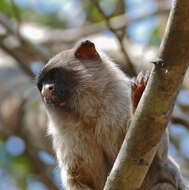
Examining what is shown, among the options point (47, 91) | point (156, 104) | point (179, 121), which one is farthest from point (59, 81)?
point (179, 121)

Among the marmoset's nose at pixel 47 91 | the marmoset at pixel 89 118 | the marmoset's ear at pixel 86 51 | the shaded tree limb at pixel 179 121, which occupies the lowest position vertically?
the shaded tree limb at pixel 179 121

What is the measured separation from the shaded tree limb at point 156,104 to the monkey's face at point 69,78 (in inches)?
49.0

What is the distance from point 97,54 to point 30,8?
20.5ft

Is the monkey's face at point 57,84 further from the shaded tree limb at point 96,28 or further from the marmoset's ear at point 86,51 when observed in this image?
the shaded tree limb at point 96,28

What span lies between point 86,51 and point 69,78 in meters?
0.34

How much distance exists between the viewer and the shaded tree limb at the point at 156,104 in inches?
109

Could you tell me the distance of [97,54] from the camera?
479cm

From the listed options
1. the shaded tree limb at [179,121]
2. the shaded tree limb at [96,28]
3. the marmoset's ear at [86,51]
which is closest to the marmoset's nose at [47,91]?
the marmoset's ear at [86,51]

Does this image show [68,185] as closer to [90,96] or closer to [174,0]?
[90,96]

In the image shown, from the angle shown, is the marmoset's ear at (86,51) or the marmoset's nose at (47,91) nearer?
the marmoset's nose at (47,91)

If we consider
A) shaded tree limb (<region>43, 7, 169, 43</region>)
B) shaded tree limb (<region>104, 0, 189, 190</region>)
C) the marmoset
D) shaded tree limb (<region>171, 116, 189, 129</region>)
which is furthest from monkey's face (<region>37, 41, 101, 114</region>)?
shaded tree limb (<region>43, 7, 169, 43</region>)

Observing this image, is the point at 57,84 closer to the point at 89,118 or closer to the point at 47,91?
the point at 47,91

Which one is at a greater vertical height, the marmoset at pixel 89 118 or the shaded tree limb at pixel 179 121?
the marmoset at pixel 89 118

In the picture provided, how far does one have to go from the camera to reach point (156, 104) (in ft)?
10.3
